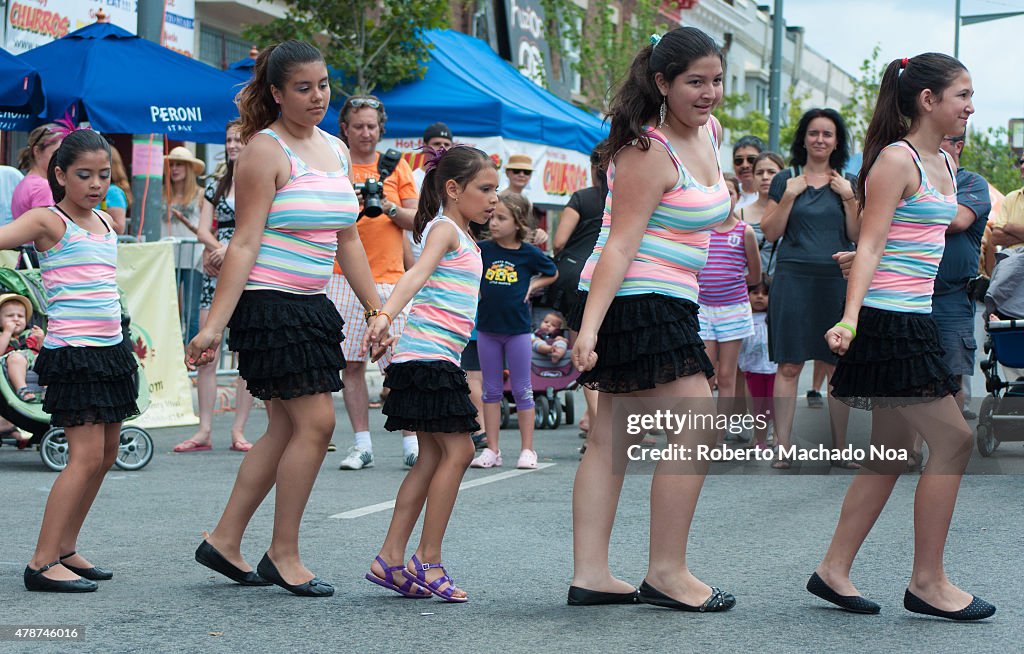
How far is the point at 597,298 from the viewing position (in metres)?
4.79

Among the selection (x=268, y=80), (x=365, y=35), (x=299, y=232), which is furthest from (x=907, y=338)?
(x=365, y=35)

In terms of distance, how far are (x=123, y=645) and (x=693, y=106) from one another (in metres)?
2.46

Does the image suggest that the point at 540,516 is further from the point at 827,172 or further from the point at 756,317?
the point at 756,317

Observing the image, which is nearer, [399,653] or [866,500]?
[399,653]

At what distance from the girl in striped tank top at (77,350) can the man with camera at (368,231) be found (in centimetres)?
295

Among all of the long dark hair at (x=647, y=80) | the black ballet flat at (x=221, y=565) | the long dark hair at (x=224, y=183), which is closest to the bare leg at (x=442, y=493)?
the black ballet flat at (x=221, y=565)

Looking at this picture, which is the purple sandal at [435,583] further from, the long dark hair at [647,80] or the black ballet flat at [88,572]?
the long dark hair at [647,80]

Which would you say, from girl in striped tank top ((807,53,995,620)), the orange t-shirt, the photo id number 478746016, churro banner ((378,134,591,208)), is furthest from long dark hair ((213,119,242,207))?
girl in striped tank top ((807,53,995,620))

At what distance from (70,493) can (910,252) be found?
3034 mm

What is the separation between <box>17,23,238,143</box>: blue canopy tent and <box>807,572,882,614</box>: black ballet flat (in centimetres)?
765

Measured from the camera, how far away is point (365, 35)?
16.7m

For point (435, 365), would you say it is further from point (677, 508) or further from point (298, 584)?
point (677, 508)

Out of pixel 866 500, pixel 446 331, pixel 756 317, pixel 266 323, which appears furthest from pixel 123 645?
pixel 756 317

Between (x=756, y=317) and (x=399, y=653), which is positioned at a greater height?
(x=756, y=317)
